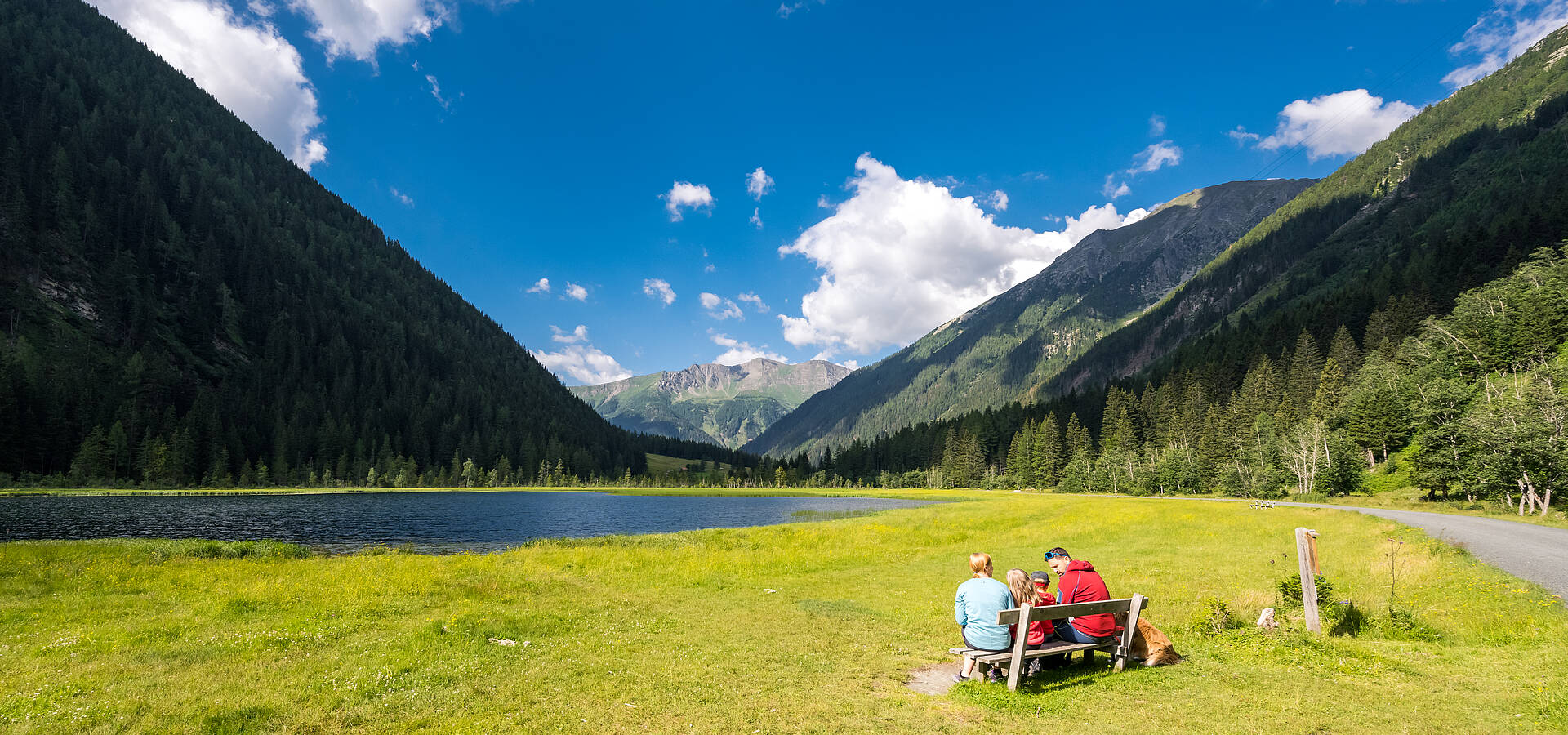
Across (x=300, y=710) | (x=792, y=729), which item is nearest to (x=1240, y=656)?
(x=792, y=729)

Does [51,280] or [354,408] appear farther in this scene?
[354,408]

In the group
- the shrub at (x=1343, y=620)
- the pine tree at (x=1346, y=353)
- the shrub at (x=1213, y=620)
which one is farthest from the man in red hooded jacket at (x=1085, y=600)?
the pine tree at (x=1346, y=353)

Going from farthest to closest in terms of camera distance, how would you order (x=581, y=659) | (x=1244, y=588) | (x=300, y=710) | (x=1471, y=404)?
(x=1471, y=404) < (x=1244, y=588) < (x=581, y=659) < (x=300, y=710)

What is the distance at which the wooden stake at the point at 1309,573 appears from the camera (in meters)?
13.5

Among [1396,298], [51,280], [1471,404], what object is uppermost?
[51,280]

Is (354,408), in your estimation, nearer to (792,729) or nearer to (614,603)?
(614,603)

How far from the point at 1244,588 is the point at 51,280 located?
814 ft

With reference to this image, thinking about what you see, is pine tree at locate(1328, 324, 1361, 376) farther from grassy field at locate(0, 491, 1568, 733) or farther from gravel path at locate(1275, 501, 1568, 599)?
grassy field at locate(0, 491, 1568, 733)

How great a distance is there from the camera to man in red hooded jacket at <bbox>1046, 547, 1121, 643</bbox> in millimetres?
11719

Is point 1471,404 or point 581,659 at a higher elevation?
point 1471,404

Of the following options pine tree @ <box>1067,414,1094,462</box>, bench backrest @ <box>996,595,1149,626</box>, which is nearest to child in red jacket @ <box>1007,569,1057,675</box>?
bench backrest @ <box>996,595,1149,626</box>

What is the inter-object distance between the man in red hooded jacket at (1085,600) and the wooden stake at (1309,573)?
5180mm

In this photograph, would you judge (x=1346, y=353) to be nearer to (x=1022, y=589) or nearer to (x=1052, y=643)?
(x=1052, y=643)

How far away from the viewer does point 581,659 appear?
13648 mm
